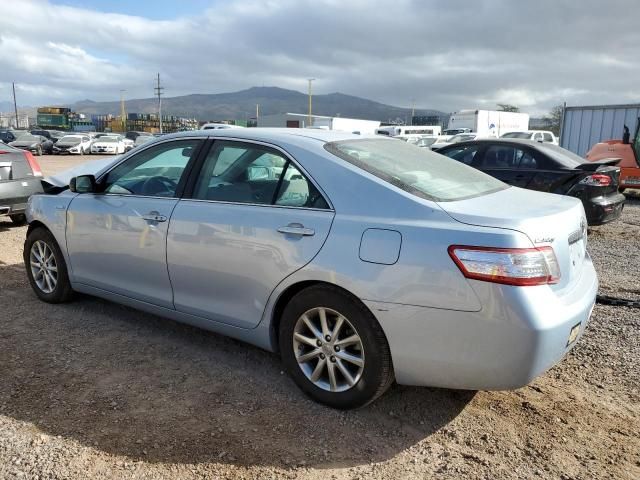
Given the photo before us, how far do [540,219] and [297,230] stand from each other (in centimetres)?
124

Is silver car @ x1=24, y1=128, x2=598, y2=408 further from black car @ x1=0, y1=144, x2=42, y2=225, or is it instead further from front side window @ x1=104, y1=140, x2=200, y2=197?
black car @ x1=0, y1=144, x2=42, y2=225

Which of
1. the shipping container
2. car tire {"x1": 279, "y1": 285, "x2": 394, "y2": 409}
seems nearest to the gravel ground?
car tire {"x1": 279, "y1": 285, "x2": 394, "y2": 409}

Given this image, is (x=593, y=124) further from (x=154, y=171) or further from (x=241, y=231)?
(x=241, y=231)

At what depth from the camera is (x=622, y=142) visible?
12.9 metres

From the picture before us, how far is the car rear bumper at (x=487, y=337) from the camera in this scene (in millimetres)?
2459

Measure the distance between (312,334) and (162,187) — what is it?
160cm

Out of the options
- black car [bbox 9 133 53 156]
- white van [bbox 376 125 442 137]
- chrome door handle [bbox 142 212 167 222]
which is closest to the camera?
chrome door handle [bbox 142 212 167 222]

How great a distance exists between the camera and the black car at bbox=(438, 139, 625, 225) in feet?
24.1

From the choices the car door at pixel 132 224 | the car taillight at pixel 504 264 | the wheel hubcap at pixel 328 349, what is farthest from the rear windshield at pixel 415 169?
the car door at pixel 132 224

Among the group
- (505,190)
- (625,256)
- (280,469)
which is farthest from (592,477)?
(625,256)

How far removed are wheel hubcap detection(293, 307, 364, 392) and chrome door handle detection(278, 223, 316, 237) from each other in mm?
A: 410

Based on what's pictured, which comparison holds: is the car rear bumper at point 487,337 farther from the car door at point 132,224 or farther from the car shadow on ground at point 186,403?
the car door at point 132,224

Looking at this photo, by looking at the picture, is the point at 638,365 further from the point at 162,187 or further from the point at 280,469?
the point at 162,187

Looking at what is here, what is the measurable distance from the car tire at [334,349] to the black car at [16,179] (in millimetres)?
5875
